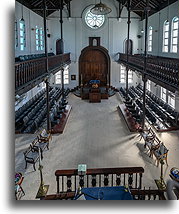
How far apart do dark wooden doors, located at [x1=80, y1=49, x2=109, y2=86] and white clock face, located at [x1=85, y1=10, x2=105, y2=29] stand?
266 cm

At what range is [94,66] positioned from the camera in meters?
28.1

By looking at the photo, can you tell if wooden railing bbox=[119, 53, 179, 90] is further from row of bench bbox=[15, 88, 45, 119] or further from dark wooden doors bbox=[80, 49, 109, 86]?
dark wooden doors bbox=[80, 49, 109, 86]

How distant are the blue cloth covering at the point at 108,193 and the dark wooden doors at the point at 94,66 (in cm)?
2405

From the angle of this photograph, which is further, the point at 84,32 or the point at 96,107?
the point at 84,32

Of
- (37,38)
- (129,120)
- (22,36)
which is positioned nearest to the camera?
(129,120)

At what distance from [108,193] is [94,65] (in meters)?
24.5

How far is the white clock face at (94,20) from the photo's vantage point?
1070 inches

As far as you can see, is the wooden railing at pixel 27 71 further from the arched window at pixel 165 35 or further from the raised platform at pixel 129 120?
the arched window at pixel 165 35

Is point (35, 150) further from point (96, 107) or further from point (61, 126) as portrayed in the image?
point (96, 107)

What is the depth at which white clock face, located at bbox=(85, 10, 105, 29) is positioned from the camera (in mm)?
27172

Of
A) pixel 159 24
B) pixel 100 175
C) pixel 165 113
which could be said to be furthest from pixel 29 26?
pixel 100 175

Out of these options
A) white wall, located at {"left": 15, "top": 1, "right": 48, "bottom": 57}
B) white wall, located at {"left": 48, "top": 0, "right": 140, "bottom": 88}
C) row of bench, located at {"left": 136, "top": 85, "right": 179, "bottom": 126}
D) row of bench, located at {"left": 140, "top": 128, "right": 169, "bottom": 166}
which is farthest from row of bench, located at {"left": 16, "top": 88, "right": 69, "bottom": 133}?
white wall, located at {"left": 48, "top": 0, "right": 140, "bottom": 88}

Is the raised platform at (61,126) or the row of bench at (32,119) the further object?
the raised platform at (61,126)

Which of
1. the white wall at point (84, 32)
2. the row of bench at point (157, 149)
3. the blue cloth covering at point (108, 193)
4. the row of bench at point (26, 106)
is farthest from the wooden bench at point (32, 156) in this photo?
the white wall at point (84, 32)
